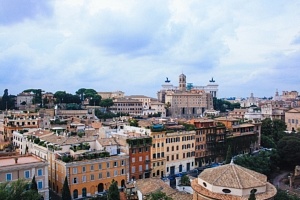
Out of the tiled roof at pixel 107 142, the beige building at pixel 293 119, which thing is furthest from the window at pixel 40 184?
the beige building at pixel 293 119

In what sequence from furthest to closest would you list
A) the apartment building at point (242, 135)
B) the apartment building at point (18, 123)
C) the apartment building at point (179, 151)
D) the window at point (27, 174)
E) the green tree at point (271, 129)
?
1. the green tree at point (271, 129)
2. the apartment building at point (242, 135)
3. the apartment building at point (18, 123)
4. the apartment building at point (179, 151)
5. the window at point (27, 174)

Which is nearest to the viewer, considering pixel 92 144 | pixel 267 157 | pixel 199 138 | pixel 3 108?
pixel 92 144

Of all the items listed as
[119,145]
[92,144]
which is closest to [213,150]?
[119,145]

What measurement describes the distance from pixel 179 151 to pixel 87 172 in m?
17.8

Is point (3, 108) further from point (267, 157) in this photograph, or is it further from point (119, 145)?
point (267, 157)

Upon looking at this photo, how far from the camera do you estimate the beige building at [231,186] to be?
2278 cm

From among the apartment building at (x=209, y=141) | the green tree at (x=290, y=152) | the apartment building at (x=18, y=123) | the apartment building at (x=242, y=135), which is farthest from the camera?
the apartment building at (x=242, y=135)

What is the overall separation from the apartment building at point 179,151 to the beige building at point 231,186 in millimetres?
25777

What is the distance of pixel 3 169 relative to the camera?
32.9 m

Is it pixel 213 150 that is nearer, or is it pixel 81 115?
pixel 213 150

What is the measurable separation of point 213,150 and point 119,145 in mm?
19758

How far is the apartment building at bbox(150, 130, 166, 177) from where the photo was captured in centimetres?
4872

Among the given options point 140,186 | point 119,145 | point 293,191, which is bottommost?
point 293,191

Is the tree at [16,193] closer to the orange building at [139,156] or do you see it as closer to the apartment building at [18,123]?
the orange building at [139,156]
